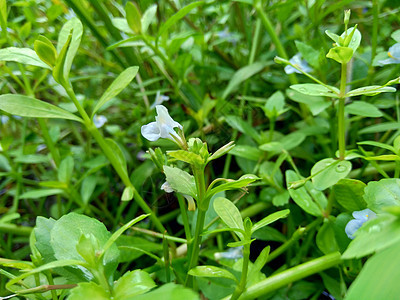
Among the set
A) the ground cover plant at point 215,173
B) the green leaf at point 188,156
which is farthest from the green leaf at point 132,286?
the green leaf at point 188,156

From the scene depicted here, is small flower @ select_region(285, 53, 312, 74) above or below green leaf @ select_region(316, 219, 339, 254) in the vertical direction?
above

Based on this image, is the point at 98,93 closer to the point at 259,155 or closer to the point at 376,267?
the point at 259,155

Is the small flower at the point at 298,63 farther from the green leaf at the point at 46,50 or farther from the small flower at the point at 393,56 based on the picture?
the green leaf at the point at 46,50

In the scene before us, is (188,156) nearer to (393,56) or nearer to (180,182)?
(180,182)

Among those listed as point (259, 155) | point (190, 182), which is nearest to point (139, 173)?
point (259, 155)

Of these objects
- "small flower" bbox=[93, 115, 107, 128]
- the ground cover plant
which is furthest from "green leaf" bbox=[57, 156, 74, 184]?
"small flower" bbox=[93, 115, 107, 128]

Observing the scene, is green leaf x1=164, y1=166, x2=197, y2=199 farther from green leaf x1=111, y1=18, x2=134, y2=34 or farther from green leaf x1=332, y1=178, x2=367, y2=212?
green leaf x1=111, y1=18, x2=134, y2=34
